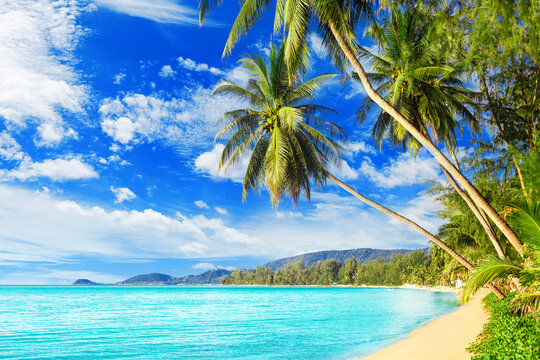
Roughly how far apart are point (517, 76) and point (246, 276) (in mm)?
189606

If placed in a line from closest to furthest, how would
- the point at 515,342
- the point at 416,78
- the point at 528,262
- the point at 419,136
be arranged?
1. the point at 515,342
2. the point at 528,262
3. the point at 419,136
4. the point at 416,78

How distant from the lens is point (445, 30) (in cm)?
766

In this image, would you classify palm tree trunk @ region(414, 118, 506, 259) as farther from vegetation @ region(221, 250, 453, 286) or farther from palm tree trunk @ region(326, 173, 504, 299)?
vegetation @ region(221, 250, 453, 286)

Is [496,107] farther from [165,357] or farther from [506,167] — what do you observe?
[165,357]

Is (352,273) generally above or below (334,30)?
below

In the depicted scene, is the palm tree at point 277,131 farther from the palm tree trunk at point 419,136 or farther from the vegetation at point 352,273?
the vegetation at point 352,273

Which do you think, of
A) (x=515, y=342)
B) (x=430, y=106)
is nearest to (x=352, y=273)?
(x=430, y=106)

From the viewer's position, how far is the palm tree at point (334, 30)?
8.36m

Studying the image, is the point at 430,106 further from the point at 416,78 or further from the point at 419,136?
the point at 419,136

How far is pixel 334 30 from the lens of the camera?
8.66 meters

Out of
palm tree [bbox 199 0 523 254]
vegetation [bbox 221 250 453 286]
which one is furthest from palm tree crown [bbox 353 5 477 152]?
vegetation [bbox 221 250 453 286]

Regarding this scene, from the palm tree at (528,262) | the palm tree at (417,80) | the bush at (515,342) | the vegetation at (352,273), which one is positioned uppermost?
the palm tree at (417,80)

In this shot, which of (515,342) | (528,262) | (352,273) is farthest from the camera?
(352,273)

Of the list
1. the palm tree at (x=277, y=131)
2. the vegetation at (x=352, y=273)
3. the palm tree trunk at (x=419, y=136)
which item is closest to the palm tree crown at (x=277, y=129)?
the palm tree at (x=277, y=131)
